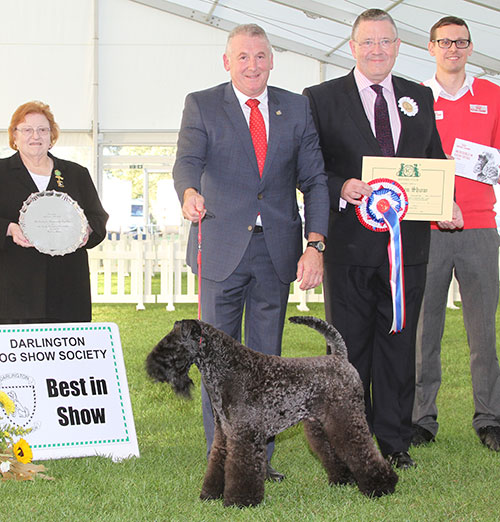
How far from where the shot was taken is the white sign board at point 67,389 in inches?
135

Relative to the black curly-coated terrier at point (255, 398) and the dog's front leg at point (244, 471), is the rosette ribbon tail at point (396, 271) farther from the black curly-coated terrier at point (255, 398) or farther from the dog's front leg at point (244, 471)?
the dog's front leg at point (244, 471)

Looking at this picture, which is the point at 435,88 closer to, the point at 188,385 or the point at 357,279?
the point at 357,279

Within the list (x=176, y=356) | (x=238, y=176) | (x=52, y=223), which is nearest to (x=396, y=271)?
(x=238, y=176)

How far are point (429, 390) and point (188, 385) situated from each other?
1900 millimetres

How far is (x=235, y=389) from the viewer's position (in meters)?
2.67

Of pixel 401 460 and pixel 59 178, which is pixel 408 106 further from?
pixel 59 178

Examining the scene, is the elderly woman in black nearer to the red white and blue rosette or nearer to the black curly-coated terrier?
the black curly-coated terrier

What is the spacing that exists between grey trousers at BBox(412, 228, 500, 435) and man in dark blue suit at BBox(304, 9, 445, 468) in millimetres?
434

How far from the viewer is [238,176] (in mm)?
3100

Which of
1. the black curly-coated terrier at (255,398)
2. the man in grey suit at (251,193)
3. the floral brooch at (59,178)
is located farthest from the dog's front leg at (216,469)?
the floral brooch at (59,178)

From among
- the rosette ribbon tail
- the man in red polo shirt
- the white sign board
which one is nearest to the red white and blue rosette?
the rosette ribbon tail

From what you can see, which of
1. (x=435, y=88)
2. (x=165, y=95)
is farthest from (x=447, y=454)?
(x=165, y=95)

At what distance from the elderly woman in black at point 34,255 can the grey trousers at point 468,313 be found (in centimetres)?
188

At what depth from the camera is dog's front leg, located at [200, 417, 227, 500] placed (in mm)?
2797
